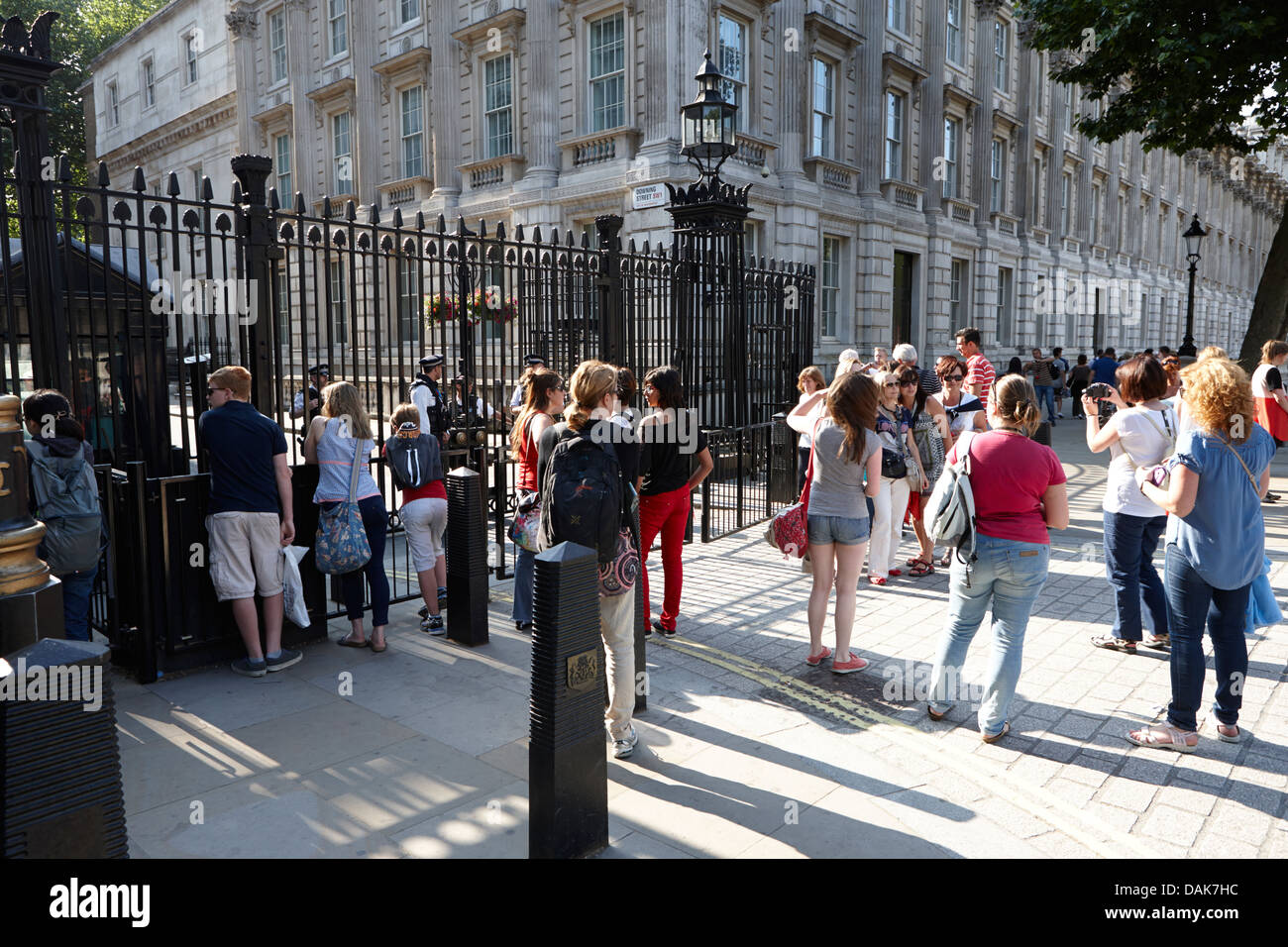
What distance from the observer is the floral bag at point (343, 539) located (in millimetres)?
5539

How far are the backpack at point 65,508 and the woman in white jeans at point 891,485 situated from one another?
5.51 metres

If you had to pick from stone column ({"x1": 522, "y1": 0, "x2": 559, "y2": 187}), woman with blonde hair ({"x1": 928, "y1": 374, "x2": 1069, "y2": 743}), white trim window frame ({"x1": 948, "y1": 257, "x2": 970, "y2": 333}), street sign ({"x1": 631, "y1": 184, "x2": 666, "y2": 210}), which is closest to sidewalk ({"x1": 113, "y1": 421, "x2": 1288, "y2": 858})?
woman with blonde hair ({"x1": 928, "y1": 374, "x2": 1069, "y2": 743})

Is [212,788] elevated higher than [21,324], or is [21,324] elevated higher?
Answer: [21,324]

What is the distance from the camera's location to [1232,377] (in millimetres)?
4031

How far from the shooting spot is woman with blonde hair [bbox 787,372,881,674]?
519cm

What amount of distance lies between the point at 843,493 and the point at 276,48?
2914 cm

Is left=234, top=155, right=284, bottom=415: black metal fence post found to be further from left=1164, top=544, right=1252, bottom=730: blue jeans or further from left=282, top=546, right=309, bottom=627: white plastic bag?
left=1164, top=544, right=1252, bottom=730: blue jeans

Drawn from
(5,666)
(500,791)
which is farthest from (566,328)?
(5,666)

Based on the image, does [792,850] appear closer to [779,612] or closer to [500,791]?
[500,791]

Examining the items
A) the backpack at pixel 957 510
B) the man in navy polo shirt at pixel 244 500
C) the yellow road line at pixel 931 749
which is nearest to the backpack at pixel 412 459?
the man in navy polo shirt at pixel 244 500

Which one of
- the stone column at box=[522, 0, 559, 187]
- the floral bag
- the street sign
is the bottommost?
the floral bag

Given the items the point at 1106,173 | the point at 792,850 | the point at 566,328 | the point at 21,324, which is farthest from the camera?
the point at 1106,173

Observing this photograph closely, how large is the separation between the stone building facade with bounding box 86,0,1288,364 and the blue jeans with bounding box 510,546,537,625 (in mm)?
5335
